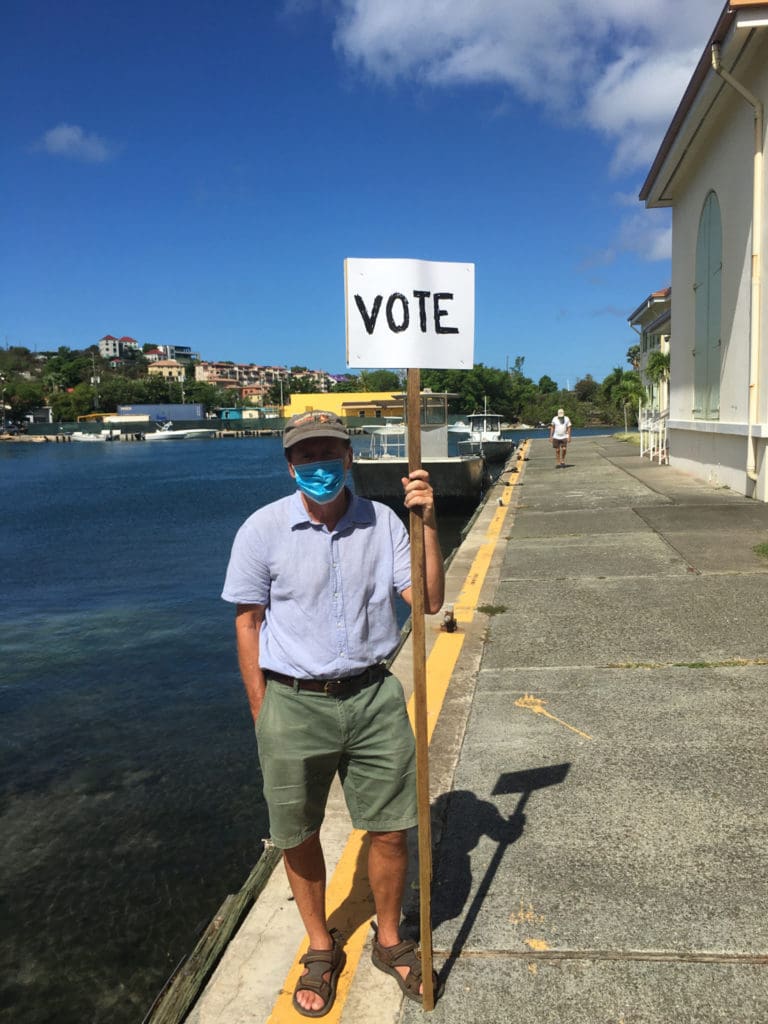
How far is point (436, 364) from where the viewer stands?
9.23 feet

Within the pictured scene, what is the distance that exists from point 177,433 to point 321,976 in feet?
399

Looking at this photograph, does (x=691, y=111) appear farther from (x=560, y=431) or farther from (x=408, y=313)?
(x=408, y=313)

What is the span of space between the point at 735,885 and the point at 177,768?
417cm

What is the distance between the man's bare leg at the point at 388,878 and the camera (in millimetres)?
2570

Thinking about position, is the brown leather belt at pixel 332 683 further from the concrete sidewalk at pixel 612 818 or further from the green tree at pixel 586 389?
the green tree at pixel 586 389

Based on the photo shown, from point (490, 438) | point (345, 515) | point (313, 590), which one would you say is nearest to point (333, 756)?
point (313, 590)

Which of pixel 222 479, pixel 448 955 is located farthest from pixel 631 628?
pixel 222 479

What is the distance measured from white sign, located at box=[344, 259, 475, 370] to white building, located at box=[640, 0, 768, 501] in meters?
9.71

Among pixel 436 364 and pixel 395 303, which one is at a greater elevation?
pixel 395 303

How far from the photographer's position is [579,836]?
323 centimetres

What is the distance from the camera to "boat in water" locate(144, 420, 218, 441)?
116 meters

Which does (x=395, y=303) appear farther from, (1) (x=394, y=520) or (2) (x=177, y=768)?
(2) (x=177, y=768)

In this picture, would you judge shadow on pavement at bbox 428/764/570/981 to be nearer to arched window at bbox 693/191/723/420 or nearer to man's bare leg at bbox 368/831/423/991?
man's bare leg at bbox 368/831/423/991

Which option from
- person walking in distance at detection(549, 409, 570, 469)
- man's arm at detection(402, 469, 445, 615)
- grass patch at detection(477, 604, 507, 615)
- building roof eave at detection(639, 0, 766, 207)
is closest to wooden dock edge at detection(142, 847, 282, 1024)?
man's arm at detection(402, 469, 445, 615)
